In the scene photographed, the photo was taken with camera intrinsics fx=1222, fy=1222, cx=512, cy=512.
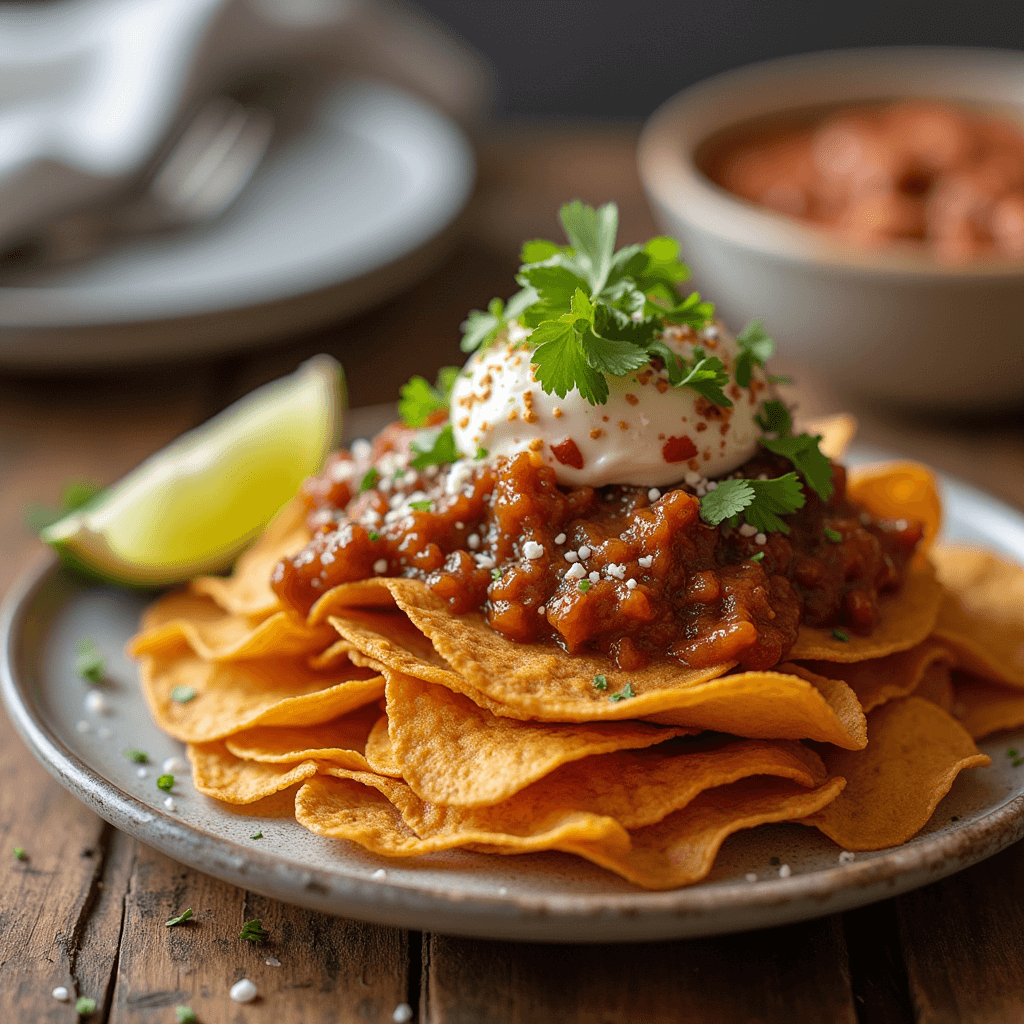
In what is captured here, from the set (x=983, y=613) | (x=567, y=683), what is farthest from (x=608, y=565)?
(x=983, y=613)

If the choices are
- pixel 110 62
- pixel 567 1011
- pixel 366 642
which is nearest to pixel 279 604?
pixel 366 642

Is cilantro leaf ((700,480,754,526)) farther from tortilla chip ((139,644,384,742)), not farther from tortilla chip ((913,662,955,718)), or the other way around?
tortilla chip ((139,644,384,742))

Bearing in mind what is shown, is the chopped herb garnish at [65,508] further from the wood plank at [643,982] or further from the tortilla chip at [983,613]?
the tortilla chip at [983,613]

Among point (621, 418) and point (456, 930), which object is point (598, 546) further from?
point (456, 930)

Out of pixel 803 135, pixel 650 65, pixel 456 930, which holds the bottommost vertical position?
pixel 650 65

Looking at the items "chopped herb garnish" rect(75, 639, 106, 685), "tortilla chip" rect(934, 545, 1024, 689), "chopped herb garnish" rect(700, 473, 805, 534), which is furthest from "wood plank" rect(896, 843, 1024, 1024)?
"chopped herb garnish" rect(75, 639, 106, 685)

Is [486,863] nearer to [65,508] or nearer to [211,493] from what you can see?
[211,493]

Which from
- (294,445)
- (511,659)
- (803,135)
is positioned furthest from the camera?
(803,135)
